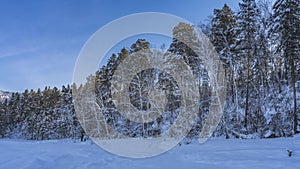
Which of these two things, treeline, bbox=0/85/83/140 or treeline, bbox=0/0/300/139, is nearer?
treeline, bbox=0/0/300/139

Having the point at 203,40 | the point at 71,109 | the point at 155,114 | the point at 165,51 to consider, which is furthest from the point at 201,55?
the point at 71,109

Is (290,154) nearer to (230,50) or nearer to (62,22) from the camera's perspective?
(230,50)

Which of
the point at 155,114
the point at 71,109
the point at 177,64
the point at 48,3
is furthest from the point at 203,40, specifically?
the point at 71,109

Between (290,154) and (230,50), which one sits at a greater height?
(230,50)

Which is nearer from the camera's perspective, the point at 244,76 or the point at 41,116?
the point at 244,76

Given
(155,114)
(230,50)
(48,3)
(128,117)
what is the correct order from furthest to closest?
(128,117), (155,114), (230,50), (48,3)

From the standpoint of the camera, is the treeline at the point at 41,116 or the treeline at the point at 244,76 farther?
the treeline at the point at 41,116

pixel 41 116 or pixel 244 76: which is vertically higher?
pixel 244 76

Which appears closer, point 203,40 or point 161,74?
point 203,40

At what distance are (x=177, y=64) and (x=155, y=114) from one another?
568 centimetres

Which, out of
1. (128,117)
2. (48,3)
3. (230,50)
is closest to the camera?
(48,3)

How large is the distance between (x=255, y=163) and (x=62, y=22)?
49.3 ft

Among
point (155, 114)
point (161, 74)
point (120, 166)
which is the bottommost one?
point (120, 166)

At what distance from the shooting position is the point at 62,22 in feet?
54.9
